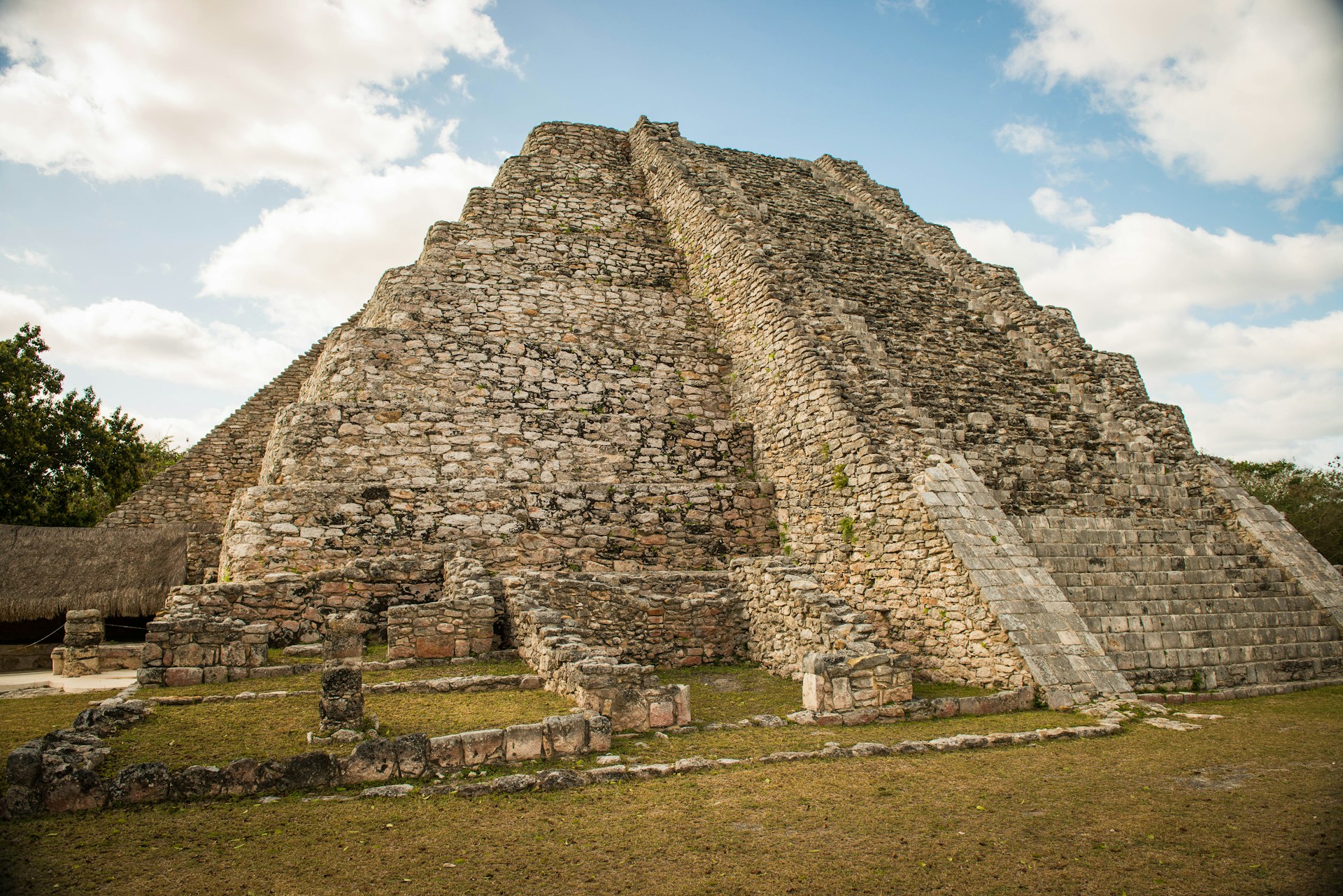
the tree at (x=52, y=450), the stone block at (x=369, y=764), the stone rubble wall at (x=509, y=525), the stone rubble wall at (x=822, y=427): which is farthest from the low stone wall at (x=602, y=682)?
the tree at (x=52, y=450)

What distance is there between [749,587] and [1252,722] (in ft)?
20.8

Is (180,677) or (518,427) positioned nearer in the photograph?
(180,677)

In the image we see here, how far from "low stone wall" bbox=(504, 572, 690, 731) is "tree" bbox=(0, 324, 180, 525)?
19.1m

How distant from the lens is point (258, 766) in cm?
554

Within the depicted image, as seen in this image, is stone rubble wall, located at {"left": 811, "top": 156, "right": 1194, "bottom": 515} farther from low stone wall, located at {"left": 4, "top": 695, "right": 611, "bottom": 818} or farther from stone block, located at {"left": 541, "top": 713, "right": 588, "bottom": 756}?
low stone wall, located at {"left": 4, "top": 695, "right": 611, "bottom": 818}

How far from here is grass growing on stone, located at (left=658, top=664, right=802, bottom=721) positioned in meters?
8.50

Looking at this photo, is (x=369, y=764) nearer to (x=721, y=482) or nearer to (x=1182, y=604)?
(x=721, y=482)

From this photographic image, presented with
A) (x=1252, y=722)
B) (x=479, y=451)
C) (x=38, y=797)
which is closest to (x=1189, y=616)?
(x=1252, y=722)

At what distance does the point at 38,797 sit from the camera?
5.12 metres

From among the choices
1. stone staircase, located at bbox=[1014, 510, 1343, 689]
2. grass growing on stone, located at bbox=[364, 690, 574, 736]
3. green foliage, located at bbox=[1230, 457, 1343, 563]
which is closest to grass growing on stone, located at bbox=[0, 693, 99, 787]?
grass growing on stone, located at bbox=[364, 690, 574, 736]

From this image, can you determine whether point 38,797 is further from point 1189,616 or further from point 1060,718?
point 1189,616

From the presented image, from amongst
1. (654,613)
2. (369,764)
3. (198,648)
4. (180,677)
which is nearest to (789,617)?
(654,613)

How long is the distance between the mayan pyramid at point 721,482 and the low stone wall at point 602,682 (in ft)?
0.33

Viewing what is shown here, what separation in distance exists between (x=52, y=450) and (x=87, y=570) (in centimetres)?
1213
